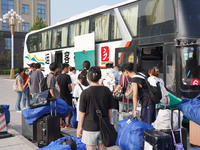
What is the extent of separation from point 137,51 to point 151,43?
716 millimetres

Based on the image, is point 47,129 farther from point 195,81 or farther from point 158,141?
point 195,81

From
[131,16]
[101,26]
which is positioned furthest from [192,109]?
[101,26]

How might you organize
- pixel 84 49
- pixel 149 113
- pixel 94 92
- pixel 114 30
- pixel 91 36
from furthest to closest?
pixel 84 49 → pixel 91 36 → pixel 114 30 → pixel 149 113 → pixel 94 92

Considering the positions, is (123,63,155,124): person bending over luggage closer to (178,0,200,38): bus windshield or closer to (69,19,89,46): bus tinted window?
(178,0,200,38): bus windshield

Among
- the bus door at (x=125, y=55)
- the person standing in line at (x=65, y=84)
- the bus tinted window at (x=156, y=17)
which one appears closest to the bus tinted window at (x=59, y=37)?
the bus door at (x=125, y=55)

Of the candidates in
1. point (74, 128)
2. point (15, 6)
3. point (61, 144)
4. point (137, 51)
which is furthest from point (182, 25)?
point (15, 6)

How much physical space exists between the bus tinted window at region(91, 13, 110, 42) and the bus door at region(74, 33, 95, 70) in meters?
0.26

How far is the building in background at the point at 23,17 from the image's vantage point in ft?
180

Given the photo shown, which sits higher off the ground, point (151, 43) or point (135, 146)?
point (151, 43)

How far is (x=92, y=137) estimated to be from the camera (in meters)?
3.71

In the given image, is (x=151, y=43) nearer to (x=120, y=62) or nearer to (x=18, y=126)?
(x=120, y=62)

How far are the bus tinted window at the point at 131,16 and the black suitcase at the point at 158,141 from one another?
5.84 meters

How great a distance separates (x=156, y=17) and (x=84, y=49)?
13.3ft

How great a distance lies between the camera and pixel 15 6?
61219 millimetres
